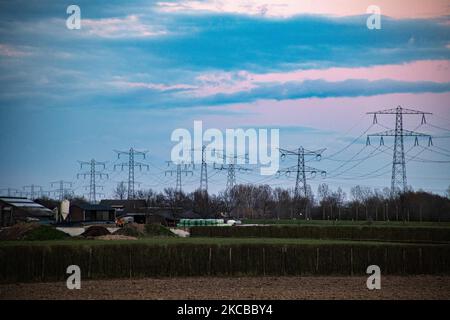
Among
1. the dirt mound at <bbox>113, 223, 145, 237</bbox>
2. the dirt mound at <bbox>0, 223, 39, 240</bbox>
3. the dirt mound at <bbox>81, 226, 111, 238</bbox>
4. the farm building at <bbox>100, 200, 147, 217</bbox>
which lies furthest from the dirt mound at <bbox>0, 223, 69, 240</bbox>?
the farm building at <bbox>100, 200, 147, 217</bbox>

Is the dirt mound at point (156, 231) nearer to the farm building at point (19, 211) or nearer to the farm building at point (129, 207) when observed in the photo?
the farm building at point (19, 211)

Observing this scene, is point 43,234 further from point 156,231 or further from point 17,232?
point 156,231

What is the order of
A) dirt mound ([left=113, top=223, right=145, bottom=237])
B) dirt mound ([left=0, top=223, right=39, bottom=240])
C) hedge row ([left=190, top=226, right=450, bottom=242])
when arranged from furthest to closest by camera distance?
hedge row ([left=190, top=226, right=450, bottom=242]), dirt mound ([left=113, top=223, right=145, bottom=237]), dirt mound ([left=0, top=223, right=39, bottom=240])

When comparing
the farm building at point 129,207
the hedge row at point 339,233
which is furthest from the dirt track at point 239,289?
the farm building at point 129,207

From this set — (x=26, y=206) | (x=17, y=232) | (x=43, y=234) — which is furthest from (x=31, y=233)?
(x=26, y=206)

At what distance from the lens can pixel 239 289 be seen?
4034 cm

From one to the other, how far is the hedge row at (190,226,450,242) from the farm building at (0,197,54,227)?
36.9 m

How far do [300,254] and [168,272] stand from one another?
9151 millimetres

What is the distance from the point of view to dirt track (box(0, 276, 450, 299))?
121 ft

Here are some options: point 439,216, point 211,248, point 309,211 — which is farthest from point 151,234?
point 309,211

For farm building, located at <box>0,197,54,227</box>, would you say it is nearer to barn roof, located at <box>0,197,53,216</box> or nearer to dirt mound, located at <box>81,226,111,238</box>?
barn roof, located at <box>0,197,53,216</box>

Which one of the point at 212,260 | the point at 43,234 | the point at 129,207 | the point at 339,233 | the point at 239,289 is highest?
the point at 129,207

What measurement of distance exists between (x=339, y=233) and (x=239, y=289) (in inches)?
1861

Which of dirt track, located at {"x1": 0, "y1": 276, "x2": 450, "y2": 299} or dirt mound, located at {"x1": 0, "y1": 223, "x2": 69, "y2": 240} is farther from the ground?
dirt mound, located at {"x1": 0, "y1": 223, "x2": 69, "y2": 240}
